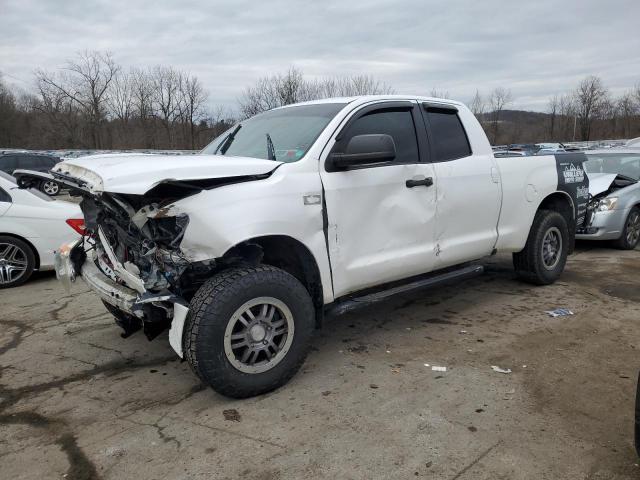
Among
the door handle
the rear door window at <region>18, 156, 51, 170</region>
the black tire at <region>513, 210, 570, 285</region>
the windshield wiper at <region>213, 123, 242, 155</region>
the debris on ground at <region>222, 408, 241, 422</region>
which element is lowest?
the debris on ground at <region>222, 408, 241, 422</region>

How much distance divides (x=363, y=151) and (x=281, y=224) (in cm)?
79

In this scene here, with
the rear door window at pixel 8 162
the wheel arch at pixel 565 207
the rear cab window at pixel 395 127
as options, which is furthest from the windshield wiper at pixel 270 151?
the rear door window at pixel 8 162

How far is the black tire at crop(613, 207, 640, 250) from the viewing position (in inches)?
318

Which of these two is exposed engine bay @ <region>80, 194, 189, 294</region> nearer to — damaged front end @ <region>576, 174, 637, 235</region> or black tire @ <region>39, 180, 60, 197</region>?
black tire @ <region>39, 180, 60, 197</region>

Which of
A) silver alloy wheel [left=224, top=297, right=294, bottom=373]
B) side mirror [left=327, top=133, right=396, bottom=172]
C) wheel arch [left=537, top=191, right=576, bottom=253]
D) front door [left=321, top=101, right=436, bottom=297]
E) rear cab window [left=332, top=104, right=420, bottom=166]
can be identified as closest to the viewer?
silver alloy wheel [left=224, top=297, right=294, bottom=373]

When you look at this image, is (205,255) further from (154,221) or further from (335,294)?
(335,294)

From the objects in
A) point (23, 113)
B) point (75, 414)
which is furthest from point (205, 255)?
point (23, 113)

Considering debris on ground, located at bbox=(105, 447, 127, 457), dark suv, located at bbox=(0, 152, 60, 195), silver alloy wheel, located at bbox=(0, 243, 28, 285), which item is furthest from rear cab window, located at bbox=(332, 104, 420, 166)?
dark suv, located at bbox=(0, 152, 60, 195)

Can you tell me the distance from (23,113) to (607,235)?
57.2 m

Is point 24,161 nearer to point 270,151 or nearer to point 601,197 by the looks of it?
point 270,151

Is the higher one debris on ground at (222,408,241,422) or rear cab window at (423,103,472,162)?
rear cab window at (423,103,472,162)

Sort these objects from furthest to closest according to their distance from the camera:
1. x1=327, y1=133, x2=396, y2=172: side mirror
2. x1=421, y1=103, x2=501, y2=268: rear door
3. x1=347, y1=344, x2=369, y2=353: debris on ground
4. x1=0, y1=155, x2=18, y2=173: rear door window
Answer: x1=0, y1=155, x2=18, y2=173: rear door window, x1=421, y1=103, x2=501, y2=268: rear door, x1=347, y1=344, x2=369, y2=353: debris on ground, x1=327, y1=133, x2=396, y2=172: side mirror

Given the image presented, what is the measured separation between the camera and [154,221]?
3189mm

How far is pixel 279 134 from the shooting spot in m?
4.07
